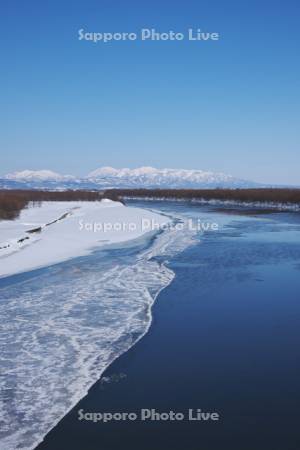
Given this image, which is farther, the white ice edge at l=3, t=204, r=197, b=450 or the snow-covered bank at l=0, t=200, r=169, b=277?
the snow-covered bank at l=0, t=200, r=169, b=277

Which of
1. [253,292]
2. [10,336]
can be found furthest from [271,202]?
[10,336]

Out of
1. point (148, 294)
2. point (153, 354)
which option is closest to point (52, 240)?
point (148, 294)

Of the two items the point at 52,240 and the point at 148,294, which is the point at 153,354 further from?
the point at 52,240

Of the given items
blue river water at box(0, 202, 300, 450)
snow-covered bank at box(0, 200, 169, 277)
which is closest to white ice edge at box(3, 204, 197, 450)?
blue river water at box(0, 202, 300, 450)

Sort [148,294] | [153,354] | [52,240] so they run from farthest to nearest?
1. [52,240]
2. [148,294]
3. [153,354]

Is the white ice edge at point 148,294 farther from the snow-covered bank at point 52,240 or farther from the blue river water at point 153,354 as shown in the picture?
the snow-covered bank at point 52,240

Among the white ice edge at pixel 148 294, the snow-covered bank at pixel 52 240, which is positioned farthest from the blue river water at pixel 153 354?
the snow-covered bank at pixel 52 240

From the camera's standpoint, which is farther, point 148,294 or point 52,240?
point 52,240

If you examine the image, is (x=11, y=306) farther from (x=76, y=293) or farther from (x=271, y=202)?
(x=271, y=202)

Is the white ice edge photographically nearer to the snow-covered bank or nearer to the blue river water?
the blue river water
